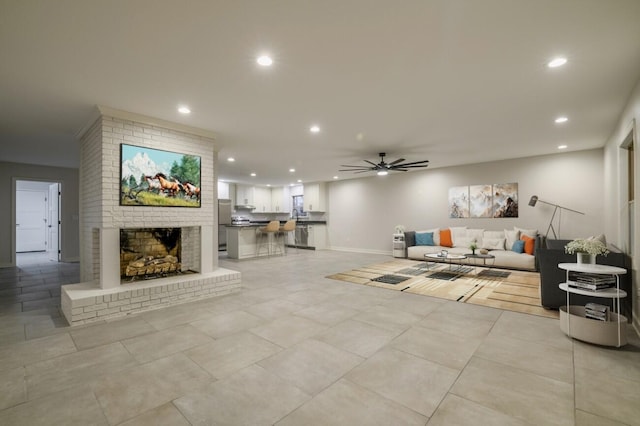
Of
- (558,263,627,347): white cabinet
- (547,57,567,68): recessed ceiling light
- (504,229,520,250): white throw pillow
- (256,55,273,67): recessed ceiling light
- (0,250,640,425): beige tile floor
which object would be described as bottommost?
(0,250,640,425): beige tile floor

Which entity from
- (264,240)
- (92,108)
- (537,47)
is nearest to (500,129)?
(537,47)

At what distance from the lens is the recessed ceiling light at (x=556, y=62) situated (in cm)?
261

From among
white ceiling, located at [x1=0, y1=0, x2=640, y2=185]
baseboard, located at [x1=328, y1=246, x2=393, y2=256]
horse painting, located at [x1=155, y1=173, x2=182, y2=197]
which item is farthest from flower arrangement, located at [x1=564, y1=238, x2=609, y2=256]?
baseboard, located at [x1=328, y1=246, x2=393, y2=256]

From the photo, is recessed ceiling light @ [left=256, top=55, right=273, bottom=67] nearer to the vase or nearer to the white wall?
the vase

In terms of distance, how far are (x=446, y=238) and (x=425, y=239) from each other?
54 centimetres

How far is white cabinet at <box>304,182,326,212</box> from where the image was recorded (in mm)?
11016

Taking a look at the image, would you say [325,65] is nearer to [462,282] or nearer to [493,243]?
[462,282]

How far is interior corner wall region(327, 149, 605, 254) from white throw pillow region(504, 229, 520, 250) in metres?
0.32

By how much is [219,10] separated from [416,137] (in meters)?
4.06

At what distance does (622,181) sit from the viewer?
4066mm

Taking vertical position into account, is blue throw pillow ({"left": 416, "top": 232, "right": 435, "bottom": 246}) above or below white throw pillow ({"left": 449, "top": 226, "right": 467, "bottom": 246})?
below

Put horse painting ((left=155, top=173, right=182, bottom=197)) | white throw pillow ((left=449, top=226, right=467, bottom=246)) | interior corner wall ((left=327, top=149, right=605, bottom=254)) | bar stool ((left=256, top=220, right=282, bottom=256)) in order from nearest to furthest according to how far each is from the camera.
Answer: horse painting ((left=155, top=173, right=182, bottom=197)), interior corner wall ((left=327, top=149, right=605, bottom=254)), white throw pillow ((left=449, top=226, right=467, bottom=246)), bar stool ((left=256, top=220, right=282, bottom=256))

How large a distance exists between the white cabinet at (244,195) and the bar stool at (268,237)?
304 cm

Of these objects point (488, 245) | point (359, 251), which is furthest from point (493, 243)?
point (359, 251)
